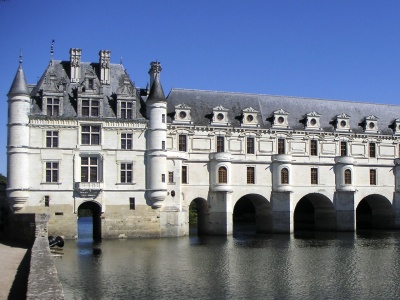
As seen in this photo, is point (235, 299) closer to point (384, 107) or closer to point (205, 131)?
point (205, 131)

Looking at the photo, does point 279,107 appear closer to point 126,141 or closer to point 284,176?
point 284,176

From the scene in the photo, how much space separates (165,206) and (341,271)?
792 inches

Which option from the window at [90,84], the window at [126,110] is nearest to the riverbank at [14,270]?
the window at [126,110]

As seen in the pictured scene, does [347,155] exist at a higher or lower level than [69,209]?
higher

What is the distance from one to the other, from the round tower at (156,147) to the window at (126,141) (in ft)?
4.28

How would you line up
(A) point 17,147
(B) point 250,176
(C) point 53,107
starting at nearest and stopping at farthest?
(A) point 17,147
(C) point 53,107
(B) point 250,176

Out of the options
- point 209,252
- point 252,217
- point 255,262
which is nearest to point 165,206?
point 209,252

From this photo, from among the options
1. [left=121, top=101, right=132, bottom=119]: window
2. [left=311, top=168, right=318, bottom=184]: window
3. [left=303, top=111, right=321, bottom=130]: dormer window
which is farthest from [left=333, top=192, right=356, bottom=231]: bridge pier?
[left=121, top=101, right=132, bottom=119]: window

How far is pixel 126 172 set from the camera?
146 feet

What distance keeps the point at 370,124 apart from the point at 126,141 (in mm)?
23056

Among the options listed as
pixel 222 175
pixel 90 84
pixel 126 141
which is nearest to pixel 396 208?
pixel 222 175

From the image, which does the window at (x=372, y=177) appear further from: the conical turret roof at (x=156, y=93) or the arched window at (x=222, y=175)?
the conical turret roof at (x=156, y=93)

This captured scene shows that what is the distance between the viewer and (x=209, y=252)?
115ft

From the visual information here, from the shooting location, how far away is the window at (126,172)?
44.4m
